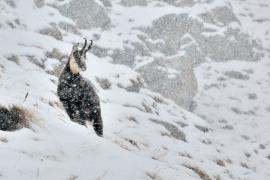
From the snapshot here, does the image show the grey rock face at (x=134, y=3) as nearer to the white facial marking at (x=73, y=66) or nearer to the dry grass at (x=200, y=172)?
the dry grass at (x=200, y=172)

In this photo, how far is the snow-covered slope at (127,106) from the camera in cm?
552

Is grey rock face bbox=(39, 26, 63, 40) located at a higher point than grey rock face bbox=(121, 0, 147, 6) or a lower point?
higher

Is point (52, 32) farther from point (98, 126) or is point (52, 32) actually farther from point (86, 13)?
point (86, 13)

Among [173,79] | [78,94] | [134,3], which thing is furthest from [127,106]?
[134,3]

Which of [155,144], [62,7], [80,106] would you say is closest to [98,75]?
[155,144]

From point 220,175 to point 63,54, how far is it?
1859 centimetres

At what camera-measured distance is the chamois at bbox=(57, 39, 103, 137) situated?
8836 millimetres

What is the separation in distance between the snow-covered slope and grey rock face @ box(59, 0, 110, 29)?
0.46 meters

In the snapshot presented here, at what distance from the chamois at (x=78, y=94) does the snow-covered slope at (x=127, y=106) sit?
0.21m

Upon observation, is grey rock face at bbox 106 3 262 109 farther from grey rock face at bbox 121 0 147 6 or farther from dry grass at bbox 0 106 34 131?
dry grass at bbox 0 106 34 131

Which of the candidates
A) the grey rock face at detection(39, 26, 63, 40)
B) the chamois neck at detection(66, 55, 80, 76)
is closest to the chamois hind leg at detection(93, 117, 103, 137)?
the chamois neck at detection(66, 55, 80, 76)

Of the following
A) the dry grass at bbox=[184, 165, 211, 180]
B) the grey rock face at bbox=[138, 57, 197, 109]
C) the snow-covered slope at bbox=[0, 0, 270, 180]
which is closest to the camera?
the snow-covered slope at bbox=[0, 0, 270, 180]

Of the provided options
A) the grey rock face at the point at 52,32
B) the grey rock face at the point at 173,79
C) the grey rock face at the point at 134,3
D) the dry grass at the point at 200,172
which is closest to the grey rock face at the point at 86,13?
the grey rock face at the point at 134,3

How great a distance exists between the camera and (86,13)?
7744cm
